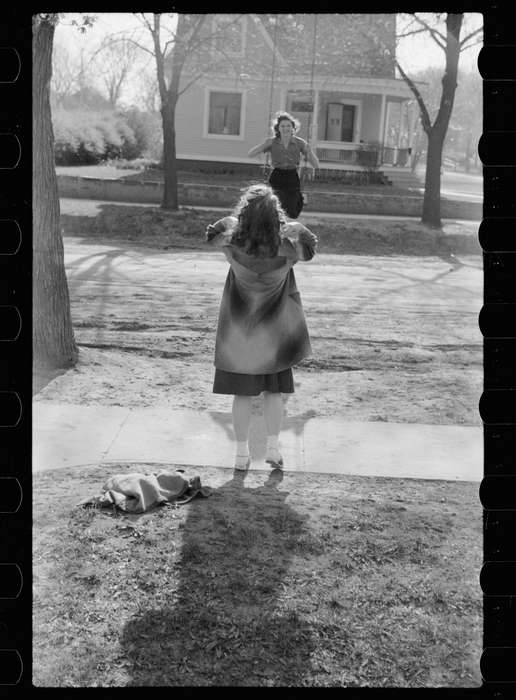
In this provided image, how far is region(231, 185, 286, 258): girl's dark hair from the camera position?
4492 mm

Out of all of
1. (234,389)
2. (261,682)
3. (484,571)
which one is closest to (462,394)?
(234,389)

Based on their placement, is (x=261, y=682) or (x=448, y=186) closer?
(x=261, y=682)

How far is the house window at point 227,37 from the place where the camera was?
17006mm

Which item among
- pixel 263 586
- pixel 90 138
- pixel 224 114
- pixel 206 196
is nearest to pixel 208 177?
pixel 224 114

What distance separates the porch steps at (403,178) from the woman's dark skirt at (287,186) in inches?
588

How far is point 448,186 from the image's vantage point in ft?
98.5

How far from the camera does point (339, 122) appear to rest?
23.8m

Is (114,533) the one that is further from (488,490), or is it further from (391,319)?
(391,319)

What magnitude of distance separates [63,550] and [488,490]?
274 cm

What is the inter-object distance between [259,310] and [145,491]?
1.11 metres

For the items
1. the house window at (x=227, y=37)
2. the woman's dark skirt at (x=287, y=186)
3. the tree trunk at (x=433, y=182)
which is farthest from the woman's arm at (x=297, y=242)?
the tree trunk at (x=433, y=182)

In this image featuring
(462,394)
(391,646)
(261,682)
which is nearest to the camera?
(261,682)

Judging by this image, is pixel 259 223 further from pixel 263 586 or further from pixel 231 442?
pixel 263 586

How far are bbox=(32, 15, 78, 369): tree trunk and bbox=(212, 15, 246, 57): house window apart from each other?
10.4 m
